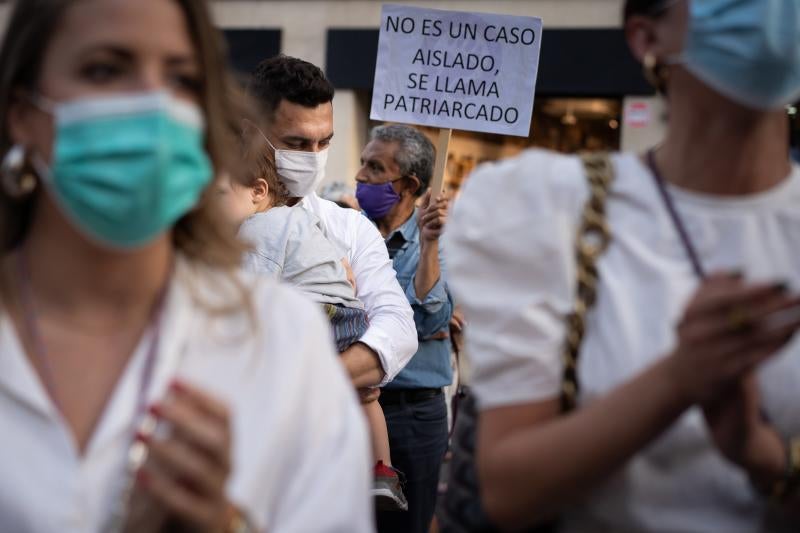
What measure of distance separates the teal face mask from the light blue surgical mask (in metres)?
1.01

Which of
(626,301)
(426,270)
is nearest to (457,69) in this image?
(426,270)

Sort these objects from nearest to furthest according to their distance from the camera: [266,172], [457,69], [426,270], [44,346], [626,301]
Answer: [44,346]
[626,301]
[266,172]
[457,69]
[426,270]

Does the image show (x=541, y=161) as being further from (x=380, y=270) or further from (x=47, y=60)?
(x=380, y=270)

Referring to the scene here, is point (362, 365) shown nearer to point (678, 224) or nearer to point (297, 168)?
point (297, 168)

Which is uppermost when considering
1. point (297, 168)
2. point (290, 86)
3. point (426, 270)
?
point (290, 86)

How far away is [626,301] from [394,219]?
13.7 feet

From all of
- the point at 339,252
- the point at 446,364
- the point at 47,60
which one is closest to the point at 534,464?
the point at 47,60

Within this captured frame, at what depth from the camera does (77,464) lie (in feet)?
6.30

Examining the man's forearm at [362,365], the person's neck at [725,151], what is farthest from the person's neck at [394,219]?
the person's neck at [725,151]

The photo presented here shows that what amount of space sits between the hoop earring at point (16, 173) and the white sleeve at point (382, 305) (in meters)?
2.40

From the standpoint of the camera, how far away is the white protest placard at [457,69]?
512 centimetres

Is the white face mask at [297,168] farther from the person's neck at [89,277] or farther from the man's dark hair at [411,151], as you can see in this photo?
the person's neck at [89,277]

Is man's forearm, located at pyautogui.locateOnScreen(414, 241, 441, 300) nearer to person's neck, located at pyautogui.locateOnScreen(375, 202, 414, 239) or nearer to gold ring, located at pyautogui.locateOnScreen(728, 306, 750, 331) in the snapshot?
person's neck, located at pyautogui.locateOnScreen(375, 202, 414, 239)

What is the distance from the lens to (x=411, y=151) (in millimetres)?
6348
